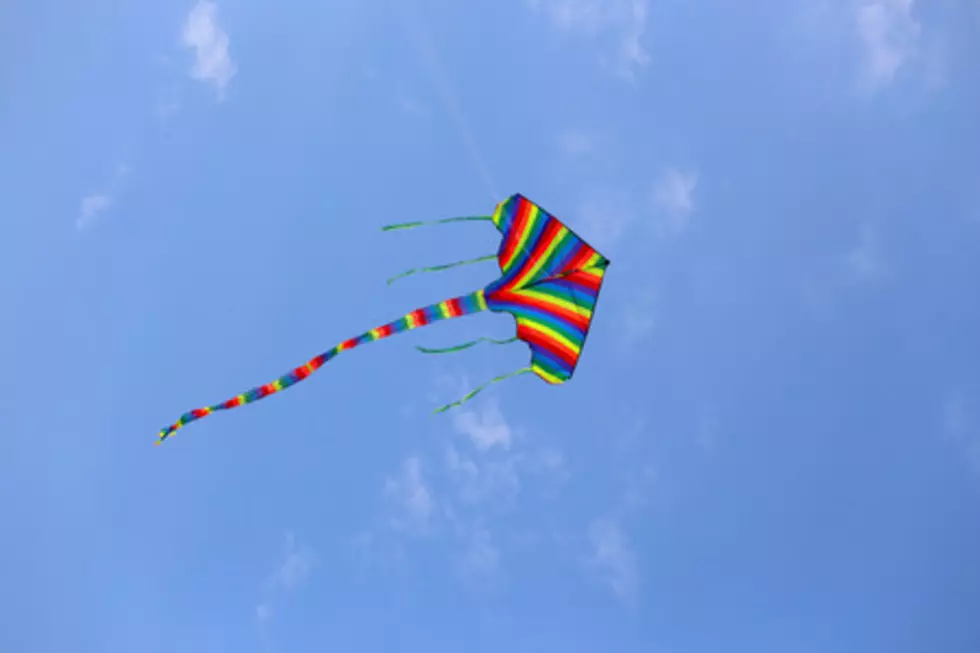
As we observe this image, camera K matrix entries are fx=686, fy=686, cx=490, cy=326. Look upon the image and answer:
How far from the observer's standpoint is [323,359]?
322 inches

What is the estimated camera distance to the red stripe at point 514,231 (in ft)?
29.8

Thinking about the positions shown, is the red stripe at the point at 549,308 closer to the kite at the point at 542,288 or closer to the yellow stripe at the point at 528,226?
the kite at the point at 542,288

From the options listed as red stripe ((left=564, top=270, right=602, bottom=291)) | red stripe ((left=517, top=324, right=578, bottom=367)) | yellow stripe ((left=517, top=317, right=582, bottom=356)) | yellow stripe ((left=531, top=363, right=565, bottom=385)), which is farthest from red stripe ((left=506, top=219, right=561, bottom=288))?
yellow stripe ((left=531, top=363, right=565, bottom=385))

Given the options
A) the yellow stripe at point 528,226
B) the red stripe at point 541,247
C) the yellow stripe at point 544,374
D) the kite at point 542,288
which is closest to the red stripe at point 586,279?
the kite at point 542,288

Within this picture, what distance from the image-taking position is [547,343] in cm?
958

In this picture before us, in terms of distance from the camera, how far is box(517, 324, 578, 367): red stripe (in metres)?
9.54

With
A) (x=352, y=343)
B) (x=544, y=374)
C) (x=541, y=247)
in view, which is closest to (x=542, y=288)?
(x=541, y=247)

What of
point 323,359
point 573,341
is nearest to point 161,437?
point 323,359

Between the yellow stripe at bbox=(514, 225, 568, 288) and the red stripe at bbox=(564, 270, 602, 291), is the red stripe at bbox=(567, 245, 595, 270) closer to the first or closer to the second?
the red stripe at bbox=(564, 270, 602, 291)

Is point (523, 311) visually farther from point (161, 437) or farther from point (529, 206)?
point (161, 437)

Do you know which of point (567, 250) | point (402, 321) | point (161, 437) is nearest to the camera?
point (161, 437)

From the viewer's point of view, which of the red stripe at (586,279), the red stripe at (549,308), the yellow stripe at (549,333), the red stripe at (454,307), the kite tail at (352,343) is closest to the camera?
the kite tail at (352,343)

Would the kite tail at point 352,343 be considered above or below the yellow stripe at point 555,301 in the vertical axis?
below

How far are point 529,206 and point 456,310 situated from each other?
66.1 inches
